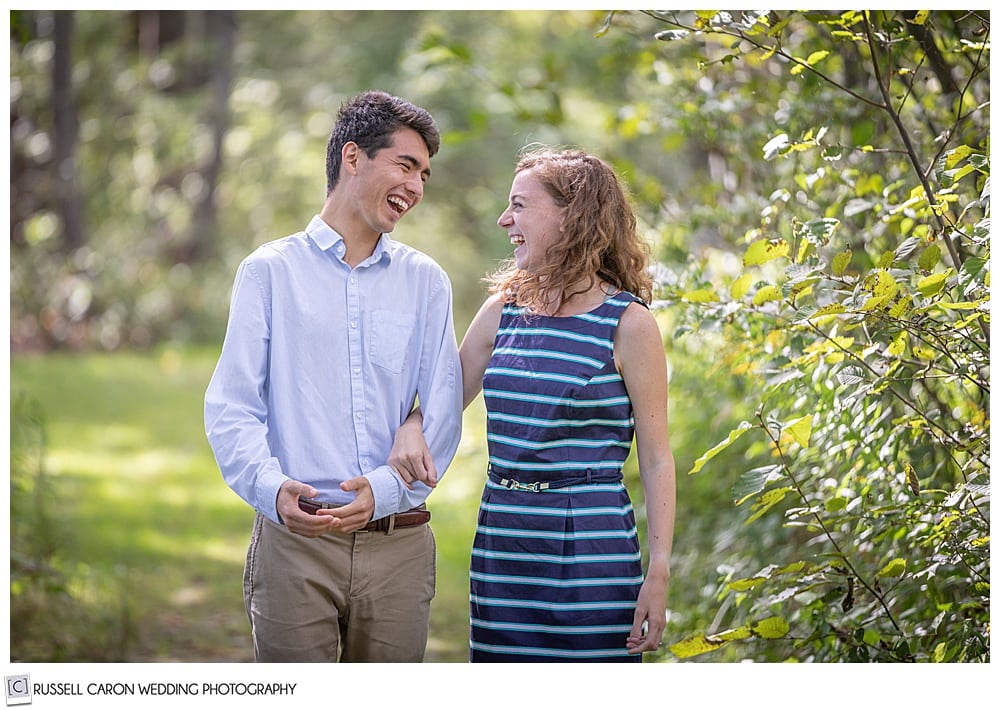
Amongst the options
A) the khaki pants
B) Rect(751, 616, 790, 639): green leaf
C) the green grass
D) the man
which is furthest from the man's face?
the green grass

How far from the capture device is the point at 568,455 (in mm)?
2070

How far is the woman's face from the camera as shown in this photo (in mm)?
2139

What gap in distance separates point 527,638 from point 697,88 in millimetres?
2091

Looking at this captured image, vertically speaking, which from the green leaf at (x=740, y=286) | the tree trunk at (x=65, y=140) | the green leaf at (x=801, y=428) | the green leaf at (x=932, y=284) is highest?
the tree trunk at (x=65, y=140)

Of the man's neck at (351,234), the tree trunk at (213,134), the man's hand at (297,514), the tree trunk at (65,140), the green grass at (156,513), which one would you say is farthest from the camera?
the tree trunk at (213,134)

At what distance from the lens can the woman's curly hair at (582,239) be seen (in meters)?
2.12

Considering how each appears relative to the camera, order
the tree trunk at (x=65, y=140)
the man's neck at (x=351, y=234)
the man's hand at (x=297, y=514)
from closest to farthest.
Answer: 1. the man's hand at (x=297, y=514)
2. the man's neck at (x=351, y=234)
3. the tree trunk at (x=65, y=140)

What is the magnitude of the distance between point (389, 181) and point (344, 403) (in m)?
0.44

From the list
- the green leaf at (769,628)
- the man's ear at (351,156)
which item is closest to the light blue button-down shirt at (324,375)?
the man's ear at (351,156)

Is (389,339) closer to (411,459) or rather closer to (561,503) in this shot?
(411,459)
